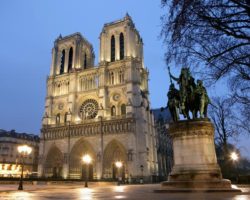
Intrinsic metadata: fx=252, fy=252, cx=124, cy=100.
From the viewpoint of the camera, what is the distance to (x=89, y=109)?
4800 centimetres

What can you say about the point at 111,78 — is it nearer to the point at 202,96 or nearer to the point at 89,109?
the point at 89,109

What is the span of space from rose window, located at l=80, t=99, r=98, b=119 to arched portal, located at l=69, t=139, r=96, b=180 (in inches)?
211

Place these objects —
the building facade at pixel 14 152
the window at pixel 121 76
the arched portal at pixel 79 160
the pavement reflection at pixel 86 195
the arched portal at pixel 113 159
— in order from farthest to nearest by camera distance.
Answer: the building facade at pixel 14 152, the window at pixel 121 76, the arched portal at pixel 79 160, the arched portal at pixel 113 159, the pavement reflection at pixel 86 195

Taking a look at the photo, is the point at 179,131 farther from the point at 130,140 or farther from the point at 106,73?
the point at 106,73

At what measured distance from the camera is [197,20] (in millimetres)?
6195

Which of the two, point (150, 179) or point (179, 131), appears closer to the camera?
point (179, 131)

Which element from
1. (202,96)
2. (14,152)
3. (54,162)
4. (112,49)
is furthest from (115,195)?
(14,152)

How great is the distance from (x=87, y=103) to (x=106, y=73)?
6848mm

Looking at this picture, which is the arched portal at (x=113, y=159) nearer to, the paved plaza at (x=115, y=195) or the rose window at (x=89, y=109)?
the rose window at (x=89, y=109)

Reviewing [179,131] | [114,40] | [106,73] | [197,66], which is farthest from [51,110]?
[197,66]

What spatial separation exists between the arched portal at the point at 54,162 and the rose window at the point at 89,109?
8.05 meters

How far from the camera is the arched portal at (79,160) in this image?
4381 centimetres

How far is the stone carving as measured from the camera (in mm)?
11914

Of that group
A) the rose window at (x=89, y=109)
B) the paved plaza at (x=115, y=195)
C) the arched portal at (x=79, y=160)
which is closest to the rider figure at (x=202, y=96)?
the paved plaza at (x=115, y=195)
